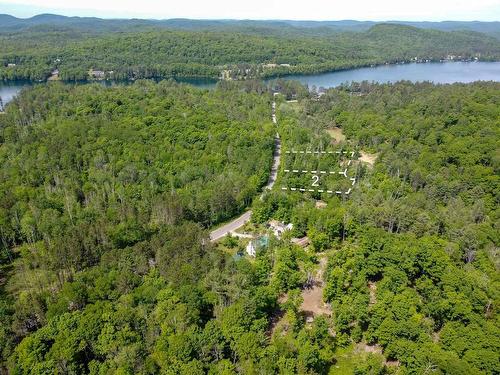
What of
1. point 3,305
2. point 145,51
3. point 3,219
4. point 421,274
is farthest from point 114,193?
point 145,51

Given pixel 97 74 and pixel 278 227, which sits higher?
pixel 97 74

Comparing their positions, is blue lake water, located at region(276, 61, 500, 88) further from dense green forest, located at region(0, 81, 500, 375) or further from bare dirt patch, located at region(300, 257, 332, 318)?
bare dirt patch, located at region(300, 257, 332, 318)

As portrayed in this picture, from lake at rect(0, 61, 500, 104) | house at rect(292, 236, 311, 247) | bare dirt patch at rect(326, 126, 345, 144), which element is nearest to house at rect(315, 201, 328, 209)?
house at rect(292, 236, 311, 247)

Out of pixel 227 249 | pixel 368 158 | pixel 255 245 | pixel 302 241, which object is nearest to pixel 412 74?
pixel 368 158

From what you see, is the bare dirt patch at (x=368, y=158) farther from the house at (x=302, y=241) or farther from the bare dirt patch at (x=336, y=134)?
the house at (x=302, y=241)

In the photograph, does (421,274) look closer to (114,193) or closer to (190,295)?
(190,295)

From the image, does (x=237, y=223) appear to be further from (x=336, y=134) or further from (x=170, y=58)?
(x=170, y=58)
